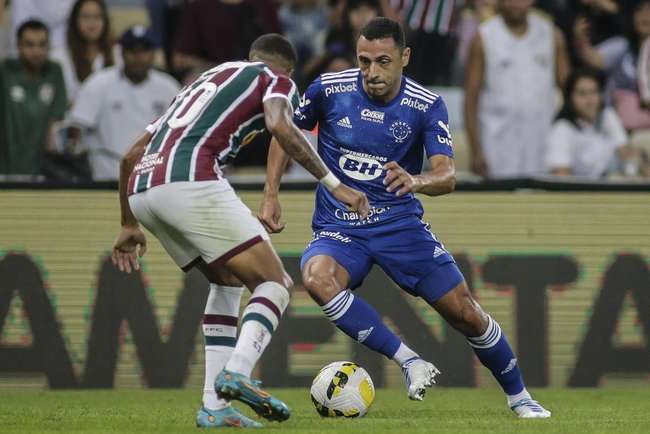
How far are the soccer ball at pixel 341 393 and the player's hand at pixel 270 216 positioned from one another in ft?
3.25

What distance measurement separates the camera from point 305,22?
14961 mm

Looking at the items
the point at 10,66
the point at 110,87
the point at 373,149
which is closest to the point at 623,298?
the point at 373,149

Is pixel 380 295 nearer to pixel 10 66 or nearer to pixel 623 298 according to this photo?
pixel 623 298

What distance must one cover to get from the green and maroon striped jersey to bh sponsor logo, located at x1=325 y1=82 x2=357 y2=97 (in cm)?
129

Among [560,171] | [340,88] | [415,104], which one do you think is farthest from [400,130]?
[560,171]

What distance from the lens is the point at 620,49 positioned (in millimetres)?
14281

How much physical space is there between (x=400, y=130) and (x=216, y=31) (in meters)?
4.97

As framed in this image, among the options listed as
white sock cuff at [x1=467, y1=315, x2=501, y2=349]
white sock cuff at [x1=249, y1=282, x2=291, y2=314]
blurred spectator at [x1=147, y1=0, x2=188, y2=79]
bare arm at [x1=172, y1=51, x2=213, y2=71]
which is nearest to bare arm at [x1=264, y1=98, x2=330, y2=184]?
white sock cuff at [x1=249, y1=282, x2=291, y2=314]

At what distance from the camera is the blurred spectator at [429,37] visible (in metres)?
13.5

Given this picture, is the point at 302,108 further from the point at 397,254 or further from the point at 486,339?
the point at 486,339

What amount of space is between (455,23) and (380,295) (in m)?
4.08

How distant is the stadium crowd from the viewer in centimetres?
1232

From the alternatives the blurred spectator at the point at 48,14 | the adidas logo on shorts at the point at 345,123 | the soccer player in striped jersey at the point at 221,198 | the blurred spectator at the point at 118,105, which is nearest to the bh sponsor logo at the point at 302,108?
the adidas logo on shorts at the point at 345,123

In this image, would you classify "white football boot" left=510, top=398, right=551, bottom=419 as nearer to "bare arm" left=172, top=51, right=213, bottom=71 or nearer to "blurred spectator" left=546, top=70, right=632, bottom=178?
"blurred spectator" left=546, top=70, right=632, bottom=178
